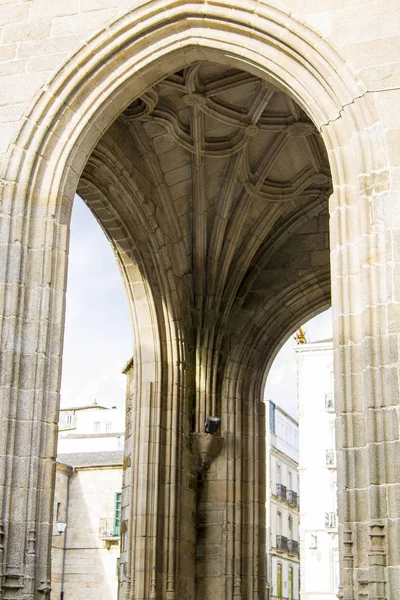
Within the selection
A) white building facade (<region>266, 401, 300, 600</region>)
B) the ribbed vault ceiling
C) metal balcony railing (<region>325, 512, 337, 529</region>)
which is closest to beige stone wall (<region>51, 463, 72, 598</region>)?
white building facade (<region>266, 401, 300, 600</region>)

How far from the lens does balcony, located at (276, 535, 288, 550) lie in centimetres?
3559

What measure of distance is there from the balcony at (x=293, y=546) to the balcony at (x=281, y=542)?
1.85 ft

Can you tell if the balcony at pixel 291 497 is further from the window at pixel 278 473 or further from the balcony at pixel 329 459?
the balcony at pixel 329 459

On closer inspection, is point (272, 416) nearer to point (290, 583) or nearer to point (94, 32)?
point (290, 583)

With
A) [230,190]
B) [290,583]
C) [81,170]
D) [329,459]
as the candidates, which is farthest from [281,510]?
[81,170]

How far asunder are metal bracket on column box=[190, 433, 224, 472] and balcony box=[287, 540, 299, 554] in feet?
77.9

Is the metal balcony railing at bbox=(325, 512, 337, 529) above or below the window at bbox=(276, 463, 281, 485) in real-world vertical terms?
below

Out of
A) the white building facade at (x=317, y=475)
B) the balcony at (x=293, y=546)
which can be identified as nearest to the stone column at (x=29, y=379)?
the white building facade at (x=317, y=475)

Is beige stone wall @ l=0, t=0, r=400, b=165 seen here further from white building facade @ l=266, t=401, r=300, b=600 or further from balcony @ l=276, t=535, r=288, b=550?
balcony @ l=276, t=535, r=288, b=550

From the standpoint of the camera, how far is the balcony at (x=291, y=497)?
37938 mm

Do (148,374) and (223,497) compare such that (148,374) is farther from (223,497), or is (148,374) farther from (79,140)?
(79,140)

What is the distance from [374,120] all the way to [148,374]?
5722 millimetres

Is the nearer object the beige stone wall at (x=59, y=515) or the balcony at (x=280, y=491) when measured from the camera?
the beige stone wall at (x=59, y=515)

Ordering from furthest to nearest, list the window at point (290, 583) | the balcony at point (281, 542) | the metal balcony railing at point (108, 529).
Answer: the window at point (290, 583) < the balcony at point (281, 542) < the metal balcony railing at point (108, 529)
